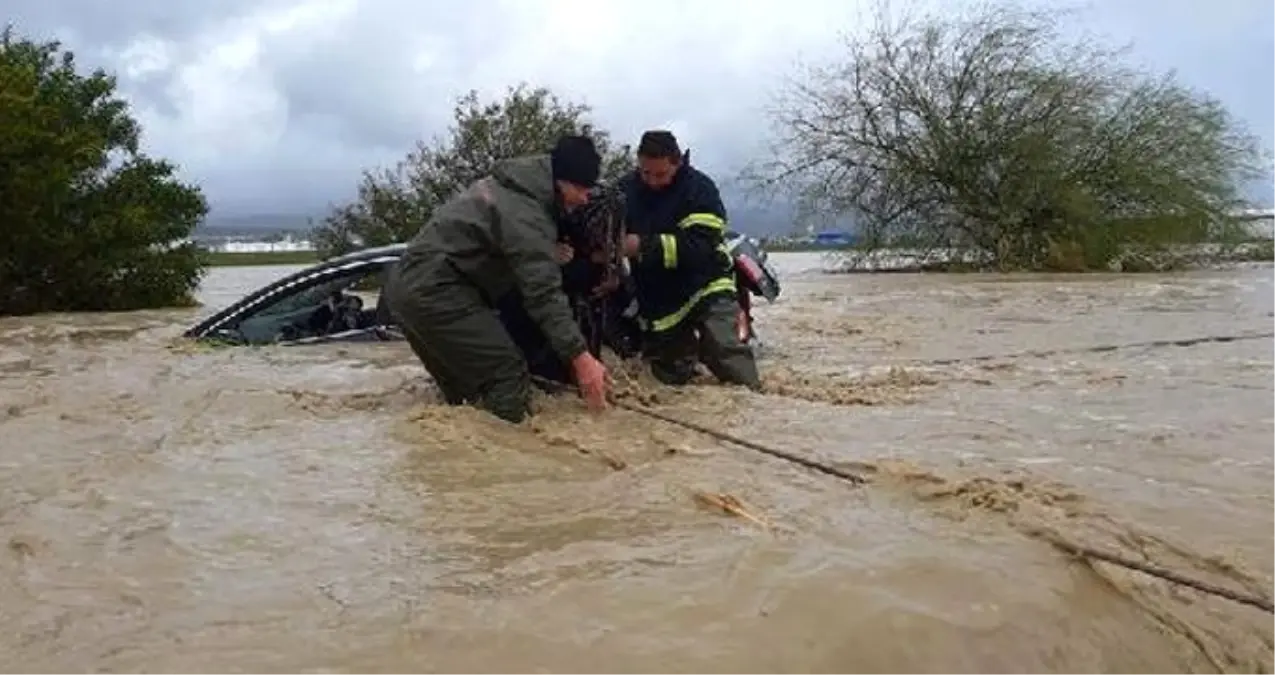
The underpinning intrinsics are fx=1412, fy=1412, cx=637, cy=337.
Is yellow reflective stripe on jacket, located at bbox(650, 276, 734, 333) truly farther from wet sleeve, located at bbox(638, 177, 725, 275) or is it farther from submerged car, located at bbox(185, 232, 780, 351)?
submerged car, located at bbox(185, 232, 780, 351)

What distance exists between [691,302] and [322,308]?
12.0 ft

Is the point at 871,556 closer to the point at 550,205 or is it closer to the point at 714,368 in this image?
the point at 550,205

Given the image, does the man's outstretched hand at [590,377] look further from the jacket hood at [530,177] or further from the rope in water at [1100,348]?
the rope in water at [1100,348]

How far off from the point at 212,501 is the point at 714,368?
353cm

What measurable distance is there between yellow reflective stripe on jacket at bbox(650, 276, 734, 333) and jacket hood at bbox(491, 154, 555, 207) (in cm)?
150

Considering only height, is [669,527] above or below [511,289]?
below

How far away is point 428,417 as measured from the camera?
6711mm

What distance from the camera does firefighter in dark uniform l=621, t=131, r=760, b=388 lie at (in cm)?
782

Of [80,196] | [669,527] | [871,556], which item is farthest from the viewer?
[80,196]

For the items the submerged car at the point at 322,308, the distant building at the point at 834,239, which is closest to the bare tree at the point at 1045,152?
the distant building at the point at 834,239

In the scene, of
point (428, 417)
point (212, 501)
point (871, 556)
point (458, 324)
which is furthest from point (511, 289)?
point (871, 556)

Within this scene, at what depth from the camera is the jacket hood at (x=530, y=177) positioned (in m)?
6.66

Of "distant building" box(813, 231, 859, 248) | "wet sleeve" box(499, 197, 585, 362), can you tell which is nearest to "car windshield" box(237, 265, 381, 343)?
"wet sleeve" box(499, 197, 585, 362)

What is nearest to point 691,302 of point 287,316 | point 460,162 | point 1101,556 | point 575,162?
point 575,162
